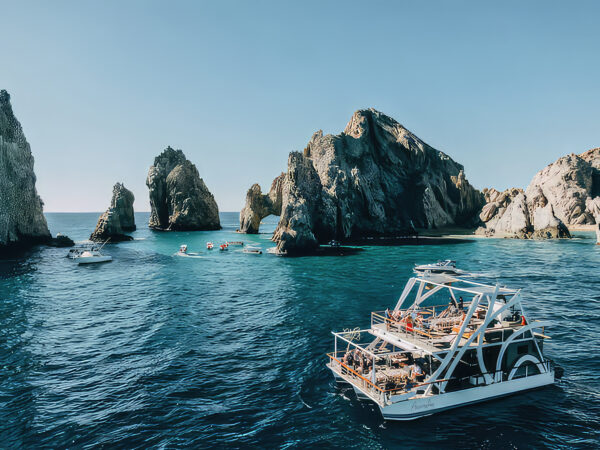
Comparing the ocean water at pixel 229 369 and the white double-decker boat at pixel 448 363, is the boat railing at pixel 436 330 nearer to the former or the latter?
the white double-decker boat at pixel 448 363

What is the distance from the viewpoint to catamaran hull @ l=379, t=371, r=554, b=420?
58.2 feet

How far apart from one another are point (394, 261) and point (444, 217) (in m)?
100

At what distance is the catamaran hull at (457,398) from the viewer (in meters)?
17.7

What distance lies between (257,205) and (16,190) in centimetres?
8702

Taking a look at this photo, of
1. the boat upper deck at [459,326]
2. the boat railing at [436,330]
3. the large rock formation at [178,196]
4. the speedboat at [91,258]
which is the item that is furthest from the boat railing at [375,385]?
the large rock formation at [178,196]

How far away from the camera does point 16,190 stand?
8694cm

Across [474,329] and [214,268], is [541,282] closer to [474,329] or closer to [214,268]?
[474,329]

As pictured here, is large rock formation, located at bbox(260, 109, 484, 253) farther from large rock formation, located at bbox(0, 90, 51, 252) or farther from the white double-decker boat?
the white double-decker boat

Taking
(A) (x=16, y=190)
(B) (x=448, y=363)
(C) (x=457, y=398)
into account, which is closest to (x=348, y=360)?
(B) (x=448, y=363)

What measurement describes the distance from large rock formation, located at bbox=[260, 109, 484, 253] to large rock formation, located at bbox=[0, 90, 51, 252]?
212ft

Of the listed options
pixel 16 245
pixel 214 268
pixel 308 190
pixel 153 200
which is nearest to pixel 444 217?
pixel 308 190

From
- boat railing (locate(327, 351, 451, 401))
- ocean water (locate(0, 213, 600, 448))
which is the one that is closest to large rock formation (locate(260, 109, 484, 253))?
ocean water (locate(0, 213, 600, 448))

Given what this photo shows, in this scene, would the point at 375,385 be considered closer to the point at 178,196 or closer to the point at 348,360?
the point at 348,360

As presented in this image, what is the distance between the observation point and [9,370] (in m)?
23.8
